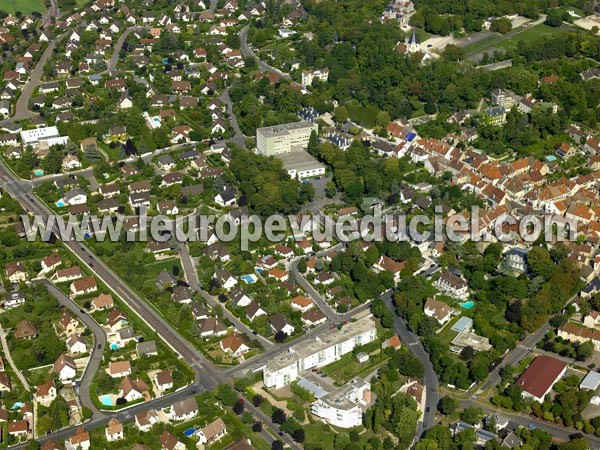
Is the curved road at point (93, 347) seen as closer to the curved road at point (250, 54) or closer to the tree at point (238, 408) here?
the tree at point (238, 408)

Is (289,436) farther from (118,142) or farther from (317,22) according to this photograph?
(317,22)

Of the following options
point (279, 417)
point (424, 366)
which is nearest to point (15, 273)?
point (279, 417)

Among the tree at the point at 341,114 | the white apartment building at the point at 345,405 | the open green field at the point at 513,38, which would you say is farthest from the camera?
the open green field at the point at 513,38

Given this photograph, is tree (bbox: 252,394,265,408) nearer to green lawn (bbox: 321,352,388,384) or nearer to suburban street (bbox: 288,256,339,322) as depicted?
green lawn (bbox: 321,352,388,384)

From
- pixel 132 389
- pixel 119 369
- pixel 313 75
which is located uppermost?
pixel 132 389

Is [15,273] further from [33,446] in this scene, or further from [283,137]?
[283,137]

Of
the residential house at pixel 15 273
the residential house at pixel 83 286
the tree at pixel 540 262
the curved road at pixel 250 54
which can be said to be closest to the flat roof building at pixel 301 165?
the curved road at pixel 250 54
